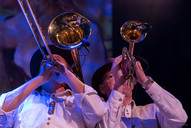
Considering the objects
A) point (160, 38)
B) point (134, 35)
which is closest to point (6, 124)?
point (134, 35)

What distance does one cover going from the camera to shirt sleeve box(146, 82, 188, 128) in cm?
182

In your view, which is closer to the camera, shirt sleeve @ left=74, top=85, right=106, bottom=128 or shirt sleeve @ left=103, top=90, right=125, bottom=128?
shirt sleeve @ left=74, top=85, right=106, bottom=128

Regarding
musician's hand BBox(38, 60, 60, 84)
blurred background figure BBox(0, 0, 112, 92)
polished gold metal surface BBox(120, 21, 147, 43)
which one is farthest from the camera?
blurred background figure BBox(0, 0, 112, 92)

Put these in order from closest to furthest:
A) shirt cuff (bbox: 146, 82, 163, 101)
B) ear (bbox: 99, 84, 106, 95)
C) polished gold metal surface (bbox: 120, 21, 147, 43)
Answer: shirt cuff (bbox: 146, 82, 163, 101) < polished gold metal surface (bbox: 120, 21, 147, 43) < ear (bbox: 99, 84, 106, 95)

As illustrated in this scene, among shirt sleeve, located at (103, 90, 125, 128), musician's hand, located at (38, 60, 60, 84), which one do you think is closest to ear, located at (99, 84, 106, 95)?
shirt sleeve, located at (103, 90, 125, 128)

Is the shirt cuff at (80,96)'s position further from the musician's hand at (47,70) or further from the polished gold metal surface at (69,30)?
the polished gold metal surface at (69,30)

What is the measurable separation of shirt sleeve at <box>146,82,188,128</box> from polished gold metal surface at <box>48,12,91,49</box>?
2.91ft

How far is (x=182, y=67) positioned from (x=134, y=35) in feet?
3.56

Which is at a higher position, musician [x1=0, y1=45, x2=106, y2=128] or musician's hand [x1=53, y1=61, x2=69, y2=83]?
musician's hand [x1=53, y1=61, x2=69, y2=83]

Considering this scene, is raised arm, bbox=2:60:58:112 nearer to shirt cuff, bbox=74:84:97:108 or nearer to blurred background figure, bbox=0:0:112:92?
shirt cuff, bbox=74:84:97:108

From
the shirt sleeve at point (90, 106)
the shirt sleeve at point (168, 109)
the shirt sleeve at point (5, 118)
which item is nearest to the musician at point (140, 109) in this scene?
the shirt sleeve at point (168, 109)

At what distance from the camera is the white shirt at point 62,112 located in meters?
1.78

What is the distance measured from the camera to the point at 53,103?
1.93 meters

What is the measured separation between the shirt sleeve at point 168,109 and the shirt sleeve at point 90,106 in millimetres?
533
